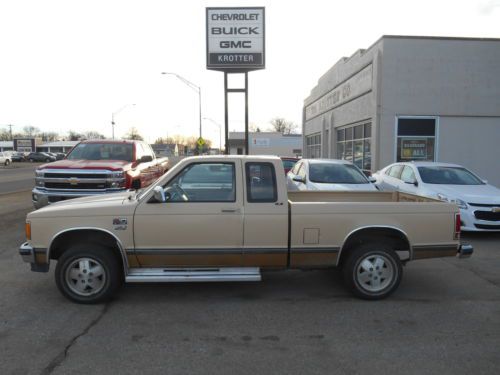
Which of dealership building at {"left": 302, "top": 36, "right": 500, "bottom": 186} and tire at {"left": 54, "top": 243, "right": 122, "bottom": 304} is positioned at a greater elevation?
dealership building at {"left": 302, "top": 36, "right": 500, "bottom": 186}

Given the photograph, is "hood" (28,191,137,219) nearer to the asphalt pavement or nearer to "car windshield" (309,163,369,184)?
the asphalt pavement

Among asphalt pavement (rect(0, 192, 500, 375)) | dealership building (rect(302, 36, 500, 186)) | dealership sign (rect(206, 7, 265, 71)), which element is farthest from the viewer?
dealership sign (rect(206, 7, 265, 71))

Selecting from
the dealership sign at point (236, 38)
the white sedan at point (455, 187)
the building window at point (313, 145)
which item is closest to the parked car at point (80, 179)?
the white sedan at point (455, 187)

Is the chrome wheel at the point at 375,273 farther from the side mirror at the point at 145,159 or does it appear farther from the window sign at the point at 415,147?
the window sign at the point at 415,147

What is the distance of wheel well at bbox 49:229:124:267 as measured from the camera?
500cm

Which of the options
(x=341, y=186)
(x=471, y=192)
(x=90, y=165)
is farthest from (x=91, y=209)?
(x=471, y=192)

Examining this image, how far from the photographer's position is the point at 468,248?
536cm

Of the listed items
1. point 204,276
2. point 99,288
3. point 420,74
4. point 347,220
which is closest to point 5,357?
point 99,288

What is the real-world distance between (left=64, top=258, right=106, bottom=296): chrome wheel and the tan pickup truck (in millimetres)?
12

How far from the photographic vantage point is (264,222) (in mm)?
5020

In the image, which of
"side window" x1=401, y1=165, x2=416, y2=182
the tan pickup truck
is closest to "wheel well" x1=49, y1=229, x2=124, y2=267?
the tan pickup truck

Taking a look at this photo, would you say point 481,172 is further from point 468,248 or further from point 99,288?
point 99,288

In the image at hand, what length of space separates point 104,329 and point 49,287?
5.71 feet

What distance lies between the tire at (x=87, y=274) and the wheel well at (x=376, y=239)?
2.73 m
